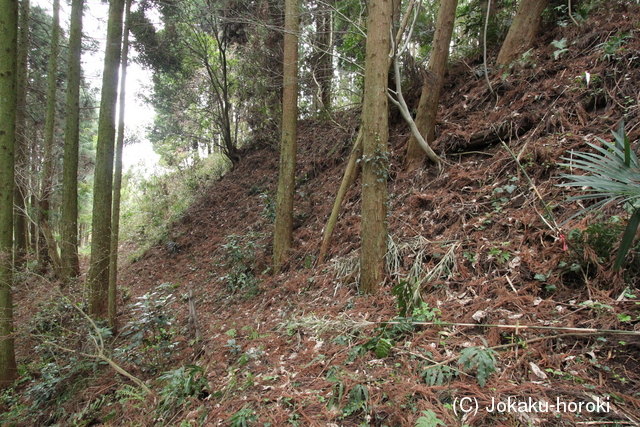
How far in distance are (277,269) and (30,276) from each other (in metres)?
4.02

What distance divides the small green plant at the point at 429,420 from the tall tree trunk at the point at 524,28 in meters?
6.16

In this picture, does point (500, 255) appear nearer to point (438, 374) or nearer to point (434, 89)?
point (438, 374)

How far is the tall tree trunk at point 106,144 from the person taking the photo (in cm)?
607

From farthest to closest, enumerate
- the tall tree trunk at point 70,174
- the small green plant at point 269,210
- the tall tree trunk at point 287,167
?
the small green plant at point 269,210, the tall tree trunk at point 70,174, the tall tree trunk at point 287,167

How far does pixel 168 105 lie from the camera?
499 inches

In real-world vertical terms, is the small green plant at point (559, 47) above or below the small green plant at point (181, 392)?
above

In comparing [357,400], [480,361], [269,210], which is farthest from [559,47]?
[269,210]

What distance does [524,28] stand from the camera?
573 centimetres

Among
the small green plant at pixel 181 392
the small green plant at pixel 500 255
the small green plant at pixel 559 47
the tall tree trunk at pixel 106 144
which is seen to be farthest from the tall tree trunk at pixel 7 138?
the small green plant at pixel 559 47

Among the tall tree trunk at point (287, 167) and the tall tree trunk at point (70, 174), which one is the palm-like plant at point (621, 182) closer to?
the tall tree trunk at point (287, 167)

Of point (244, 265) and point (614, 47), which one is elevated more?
point (614, 47)

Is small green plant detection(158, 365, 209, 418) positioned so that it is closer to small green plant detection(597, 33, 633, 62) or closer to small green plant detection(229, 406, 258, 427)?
small green plant detection(229, 406, 258, 427)

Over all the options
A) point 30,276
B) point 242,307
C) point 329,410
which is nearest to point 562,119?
point 329,410

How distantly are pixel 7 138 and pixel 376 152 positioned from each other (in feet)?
16.0
